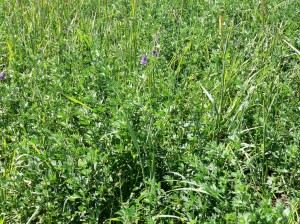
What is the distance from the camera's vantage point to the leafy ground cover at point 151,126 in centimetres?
219

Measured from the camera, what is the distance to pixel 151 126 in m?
2.47

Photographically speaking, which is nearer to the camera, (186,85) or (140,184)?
(140,184)

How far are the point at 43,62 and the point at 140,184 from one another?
1.31m

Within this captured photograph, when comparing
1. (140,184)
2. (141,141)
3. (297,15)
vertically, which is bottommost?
(140,184)

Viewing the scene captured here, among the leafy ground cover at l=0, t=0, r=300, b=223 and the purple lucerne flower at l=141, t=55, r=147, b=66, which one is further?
the purple lucerne flower at l=141, t=55, r=147, b=66

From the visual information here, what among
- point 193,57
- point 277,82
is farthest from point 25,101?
point 277,82

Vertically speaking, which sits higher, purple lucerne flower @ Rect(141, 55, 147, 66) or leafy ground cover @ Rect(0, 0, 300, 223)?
purple lucerne flower @ Rect(141, 55, 147, 66)

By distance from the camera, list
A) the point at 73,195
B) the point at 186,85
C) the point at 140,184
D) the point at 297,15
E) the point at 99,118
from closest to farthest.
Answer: the point at 73,195 < the point at 140,184 < the point at 99,118 < the point at 186,85 < the point at 297,15

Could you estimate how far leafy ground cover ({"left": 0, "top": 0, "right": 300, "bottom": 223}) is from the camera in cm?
219

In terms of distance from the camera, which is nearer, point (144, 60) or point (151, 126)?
point (151, 126)

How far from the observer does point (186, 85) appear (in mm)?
3037

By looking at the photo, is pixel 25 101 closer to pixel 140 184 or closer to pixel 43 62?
pixel 43 62

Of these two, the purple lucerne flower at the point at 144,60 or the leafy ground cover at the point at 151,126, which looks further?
the purple lucerne flower at the point at 144,60

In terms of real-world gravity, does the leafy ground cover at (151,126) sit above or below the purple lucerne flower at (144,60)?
below
